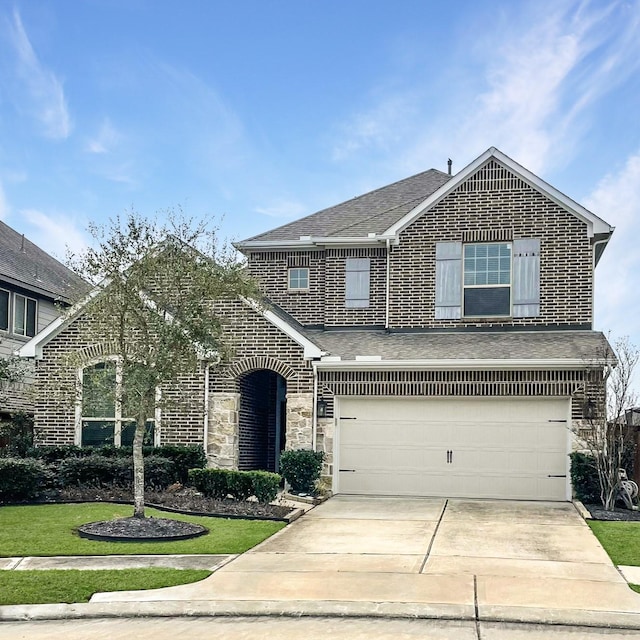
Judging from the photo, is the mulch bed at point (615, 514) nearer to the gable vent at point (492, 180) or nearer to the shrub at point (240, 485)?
the shrub at point (240, 485)

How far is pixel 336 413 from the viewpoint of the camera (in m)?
19.2

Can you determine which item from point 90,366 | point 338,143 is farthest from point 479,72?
point 90,366

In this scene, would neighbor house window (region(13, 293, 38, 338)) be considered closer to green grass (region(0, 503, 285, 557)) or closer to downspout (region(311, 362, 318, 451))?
green grass (region(0, 503, 285, 557))

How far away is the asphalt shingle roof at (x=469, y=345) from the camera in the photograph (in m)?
18.2

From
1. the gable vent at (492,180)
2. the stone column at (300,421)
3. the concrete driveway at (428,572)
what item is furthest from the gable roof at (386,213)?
the concrete driveway at (428,572)

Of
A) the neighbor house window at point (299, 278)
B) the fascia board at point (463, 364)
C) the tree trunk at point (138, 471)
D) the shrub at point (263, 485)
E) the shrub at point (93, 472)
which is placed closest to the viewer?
the tree trunk at point (138, 471)

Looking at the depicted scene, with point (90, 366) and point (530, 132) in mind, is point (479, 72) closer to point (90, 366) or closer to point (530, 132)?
point (530, 132)

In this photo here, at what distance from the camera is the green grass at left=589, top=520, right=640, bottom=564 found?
11859mm

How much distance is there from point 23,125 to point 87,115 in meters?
1.87

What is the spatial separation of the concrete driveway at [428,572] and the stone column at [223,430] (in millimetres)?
3510

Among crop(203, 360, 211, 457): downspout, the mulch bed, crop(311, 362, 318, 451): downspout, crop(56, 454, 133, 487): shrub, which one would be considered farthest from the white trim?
crop(56, 454, 133, 487): shrub

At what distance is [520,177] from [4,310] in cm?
1471

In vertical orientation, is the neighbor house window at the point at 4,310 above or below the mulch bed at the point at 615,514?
above

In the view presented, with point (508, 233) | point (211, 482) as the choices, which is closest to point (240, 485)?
point (211, 482)
